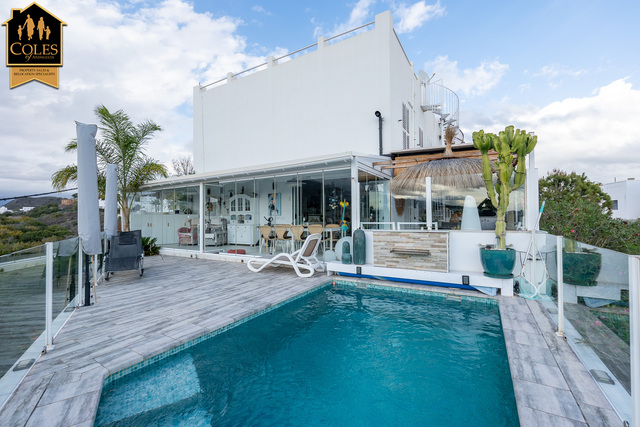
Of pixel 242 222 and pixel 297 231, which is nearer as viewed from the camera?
pixel 297 231

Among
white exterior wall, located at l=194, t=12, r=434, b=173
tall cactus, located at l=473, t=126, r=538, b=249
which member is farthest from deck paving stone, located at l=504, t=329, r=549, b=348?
white exterior wall, located at l=194, t=12, r=434, b=173

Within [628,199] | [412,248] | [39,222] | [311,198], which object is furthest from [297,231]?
[628,199]

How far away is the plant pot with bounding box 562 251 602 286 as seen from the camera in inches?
109

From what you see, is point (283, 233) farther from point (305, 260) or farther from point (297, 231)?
point (305, 260)

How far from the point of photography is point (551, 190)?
15.9m

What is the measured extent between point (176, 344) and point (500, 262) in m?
5.53

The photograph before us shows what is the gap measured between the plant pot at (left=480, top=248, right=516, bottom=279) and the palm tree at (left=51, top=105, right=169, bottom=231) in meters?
11.6

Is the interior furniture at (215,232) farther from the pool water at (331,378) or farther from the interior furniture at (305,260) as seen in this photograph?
the pool water at (331,378)

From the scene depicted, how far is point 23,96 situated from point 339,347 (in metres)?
12.6

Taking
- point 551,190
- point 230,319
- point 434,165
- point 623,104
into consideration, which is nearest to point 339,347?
point 230,319

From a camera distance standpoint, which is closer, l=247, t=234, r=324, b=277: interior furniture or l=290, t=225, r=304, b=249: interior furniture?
l=247, t=234, r=324, b=277: interior furniture

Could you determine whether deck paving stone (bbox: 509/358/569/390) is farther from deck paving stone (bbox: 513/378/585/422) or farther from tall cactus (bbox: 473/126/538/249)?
tall cactus (bbox: 473/126/538/249)

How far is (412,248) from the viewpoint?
21.4 ft

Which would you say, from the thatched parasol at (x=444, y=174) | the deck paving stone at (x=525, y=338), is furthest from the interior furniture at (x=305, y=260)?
the deck paving stone at (x=525, y=338)
